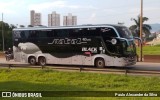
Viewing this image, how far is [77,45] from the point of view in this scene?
84.9ft

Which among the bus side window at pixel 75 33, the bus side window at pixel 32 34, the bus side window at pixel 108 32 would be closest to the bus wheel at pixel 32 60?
the bus side window at pixel 32 34

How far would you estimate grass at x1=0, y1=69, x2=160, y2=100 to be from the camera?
15.4 m

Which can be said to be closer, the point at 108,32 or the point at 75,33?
the point at 108,32

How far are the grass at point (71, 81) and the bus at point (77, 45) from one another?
436 centimetres

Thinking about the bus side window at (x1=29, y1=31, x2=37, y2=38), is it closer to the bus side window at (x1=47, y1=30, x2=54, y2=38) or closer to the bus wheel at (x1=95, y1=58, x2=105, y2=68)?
the bus side window at (x1=47, y1=30, x2=54, y2=38)

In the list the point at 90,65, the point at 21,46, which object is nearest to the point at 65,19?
the point at 21,46

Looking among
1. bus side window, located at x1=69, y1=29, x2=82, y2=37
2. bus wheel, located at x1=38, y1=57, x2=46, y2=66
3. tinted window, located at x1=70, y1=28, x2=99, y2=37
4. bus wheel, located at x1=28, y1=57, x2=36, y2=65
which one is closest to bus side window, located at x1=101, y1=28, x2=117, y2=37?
tinted window, located at x1=70, y1=28, x2=99, y2=37

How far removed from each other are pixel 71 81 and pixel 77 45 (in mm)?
7452

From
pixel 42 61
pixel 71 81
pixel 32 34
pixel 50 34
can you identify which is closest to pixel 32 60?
pixel 42 61

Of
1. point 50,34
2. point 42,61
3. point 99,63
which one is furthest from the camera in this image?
point 42,61

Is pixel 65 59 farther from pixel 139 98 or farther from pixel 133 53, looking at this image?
pixel 139 98

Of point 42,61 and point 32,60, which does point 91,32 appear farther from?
point 32,60

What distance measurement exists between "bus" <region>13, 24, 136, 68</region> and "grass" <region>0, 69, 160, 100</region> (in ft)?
14.3

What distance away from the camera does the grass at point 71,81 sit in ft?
50.4
